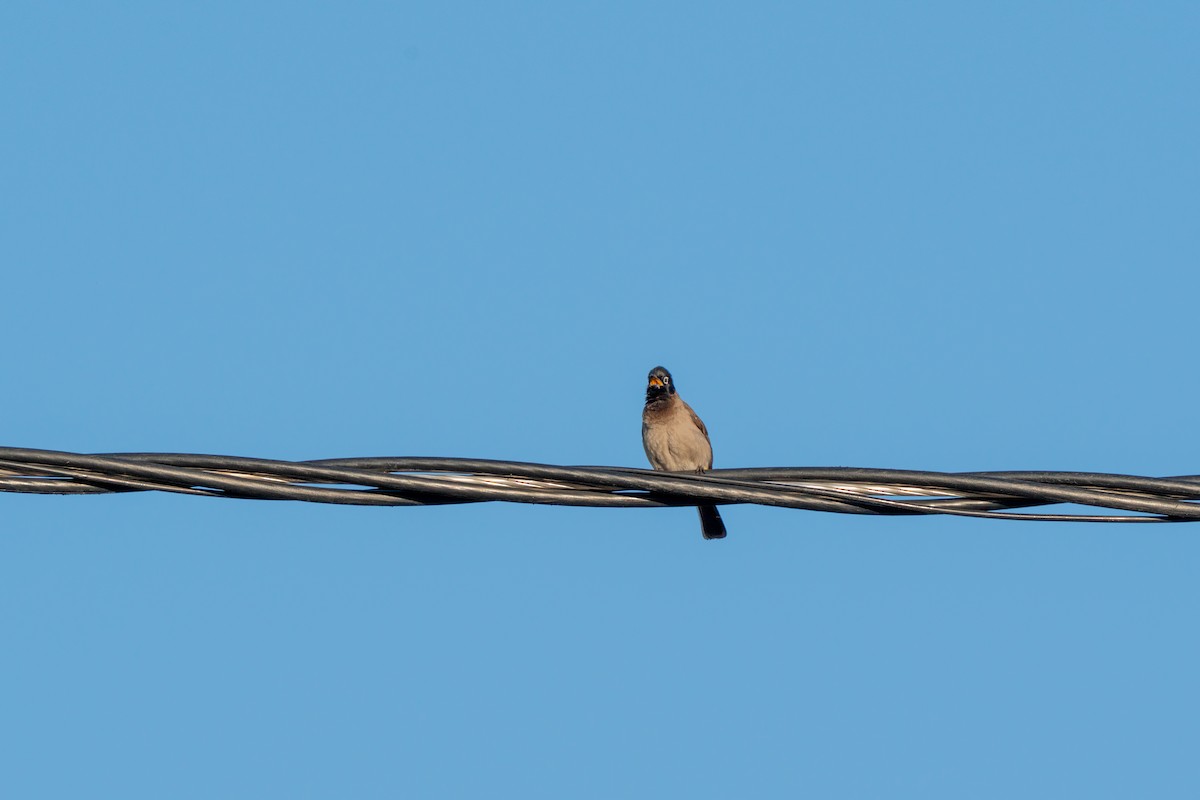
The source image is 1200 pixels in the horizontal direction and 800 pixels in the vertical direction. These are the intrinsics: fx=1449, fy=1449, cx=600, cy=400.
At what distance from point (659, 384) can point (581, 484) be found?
244 inches

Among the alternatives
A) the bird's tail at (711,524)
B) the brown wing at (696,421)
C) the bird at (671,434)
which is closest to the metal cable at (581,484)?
the bird's tail at (711,524)

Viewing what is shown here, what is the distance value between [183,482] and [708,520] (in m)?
5.35

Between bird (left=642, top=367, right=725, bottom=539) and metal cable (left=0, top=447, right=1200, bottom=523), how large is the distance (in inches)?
212

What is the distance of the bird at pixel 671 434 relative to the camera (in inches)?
441

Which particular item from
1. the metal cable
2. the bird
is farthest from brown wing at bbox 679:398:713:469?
the metal cable

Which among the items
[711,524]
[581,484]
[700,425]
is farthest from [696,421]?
[581,484]

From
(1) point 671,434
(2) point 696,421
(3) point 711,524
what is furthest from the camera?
(2) point 696,421

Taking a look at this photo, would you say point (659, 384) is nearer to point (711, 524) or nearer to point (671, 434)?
point (671, 434)

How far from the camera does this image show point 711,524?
1026 centimetres

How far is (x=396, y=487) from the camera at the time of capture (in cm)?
552

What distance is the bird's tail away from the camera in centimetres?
1014

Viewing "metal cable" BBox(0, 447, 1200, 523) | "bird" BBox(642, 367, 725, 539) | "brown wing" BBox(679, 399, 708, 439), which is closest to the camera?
"metal cable" BBox(0, 447, 1200, 523)

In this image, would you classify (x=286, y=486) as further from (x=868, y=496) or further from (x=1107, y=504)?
(x=1107, y=504)

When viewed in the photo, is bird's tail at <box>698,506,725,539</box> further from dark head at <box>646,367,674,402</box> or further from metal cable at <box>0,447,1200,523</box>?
metal cable at <box>0,447,1200,523</box>
